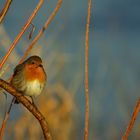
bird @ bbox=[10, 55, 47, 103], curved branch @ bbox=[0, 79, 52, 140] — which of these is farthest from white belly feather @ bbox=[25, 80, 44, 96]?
curved branch @ bbox=[0, 79, 52, 140]

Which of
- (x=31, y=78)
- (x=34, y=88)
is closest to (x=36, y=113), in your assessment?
(x=34, y=88)

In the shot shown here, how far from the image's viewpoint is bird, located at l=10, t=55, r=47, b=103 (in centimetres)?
328

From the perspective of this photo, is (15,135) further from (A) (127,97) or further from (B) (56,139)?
(A) (127,97)

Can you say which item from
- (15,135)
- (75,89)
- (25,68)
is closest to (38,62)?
(25,68)

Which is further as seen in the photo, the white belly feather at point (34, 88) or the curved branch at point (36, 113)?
the white belly feather at point (34, 88)

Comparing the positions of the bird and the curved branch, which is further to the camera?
the bird

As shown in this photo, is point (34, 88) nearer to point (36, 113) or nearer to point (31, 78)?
point (31, 78)

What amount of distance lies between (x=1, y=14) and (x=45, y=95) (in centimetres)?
240

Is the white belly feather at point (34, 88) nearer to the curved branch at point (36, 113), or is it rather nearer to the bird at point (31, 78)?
the bird at point (31, 78)

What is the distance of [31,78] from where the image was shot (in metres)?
3.37

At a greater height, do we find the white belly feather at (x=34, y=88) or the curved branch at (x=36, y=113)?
the white belly feather at (x=34, y=88)

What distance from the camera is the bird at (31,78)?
3.28 meters

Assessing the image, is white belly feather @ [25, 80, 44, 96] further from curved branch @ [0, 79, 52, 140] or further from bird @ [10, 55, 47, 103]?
curved branch @ [0, 79, 52, 140]

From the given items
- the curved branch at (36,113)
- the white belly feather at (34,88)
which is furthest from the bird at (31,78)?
the curved branch at (36,113)
